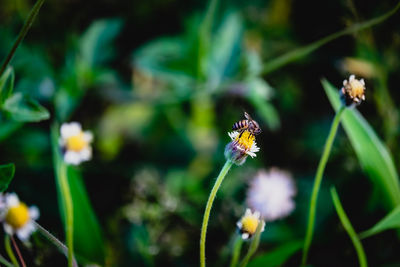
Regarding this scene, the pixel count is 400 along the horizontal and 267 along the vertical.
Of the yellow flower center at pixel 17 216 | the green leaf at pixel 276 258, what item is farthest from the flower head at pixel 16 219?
the green leaf at pixel 276 258

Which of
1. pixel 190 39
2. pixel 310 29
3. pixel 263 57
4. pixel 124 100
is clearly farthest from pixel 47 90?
pixel 310 29

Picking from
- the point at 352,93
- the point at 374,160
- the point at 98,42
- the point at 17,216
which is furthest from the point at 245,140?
the point at 98,42

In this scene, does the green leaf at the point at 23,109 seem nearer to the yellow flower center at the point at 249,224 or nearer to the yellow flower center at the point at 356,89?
the yellow flower center at the point at 249,224

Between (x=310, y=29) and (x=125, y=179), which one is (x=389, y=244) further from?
(x=310, y=29)

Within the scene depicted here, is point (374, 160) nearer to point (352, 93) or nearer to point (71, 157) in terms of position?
point (352, 93)

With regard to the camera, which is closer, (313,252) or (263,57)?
(313,252)

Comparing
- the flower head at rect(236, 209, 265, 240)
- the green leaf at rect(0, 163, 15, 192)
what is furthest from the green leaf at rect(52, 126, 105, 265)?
the flower head at rect(236, 209, 265, 240)

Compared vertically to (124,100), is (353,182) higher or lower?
lower

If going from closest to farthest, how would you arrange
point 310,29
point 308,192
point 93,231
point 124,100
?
point 93,231 → point 308,192 → point 124,100 → point 310,29
